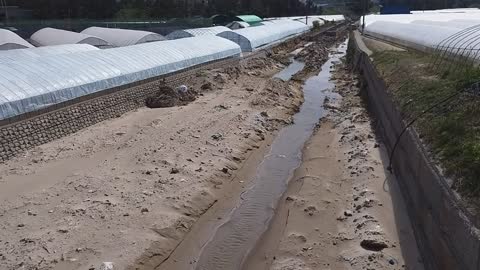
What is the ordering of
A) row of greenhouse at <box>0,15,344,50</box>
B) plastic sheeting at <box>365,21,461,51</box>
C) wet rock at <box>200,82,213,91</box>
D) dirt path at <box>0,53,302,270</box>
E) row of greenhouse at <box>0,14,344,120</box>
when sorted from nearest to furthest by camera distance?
dirt path at <box>0,53,302,270</box> < row of greenhouse at <box>0,14,344,120</box> < plastic sheeting at <box>365,21,461,51</box> < wet rock at <box>200,82,213,91</box> < row of greenhouse at <box>0,15,344,50</box>

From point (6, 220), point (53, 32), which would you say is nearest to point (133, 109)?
point (6, 220)

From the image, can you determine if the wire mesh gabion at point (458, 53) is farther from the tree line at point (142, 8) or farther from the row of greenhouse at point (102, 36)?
the tree line at point (142, 8)

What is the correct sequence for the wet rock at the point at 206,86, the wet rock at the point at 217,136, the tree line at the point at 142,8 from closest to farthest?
the wet rock at the point at 217,136 < the wet rock at the point at 206,86 < the tree line at the point at 142,8

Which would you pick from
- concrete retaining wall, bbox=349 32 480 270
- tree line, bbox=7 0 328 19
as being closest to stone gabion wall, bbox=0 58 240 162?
concrete retaining wall, bbox=349 32 480 270

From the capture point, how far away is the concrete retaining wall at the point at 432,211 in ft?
26.7

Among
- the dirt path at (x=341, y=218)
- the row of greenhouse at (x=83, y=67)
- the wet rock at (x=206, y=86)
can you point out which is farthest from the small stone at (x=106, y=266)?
the wet rock at (x=206, y=86)

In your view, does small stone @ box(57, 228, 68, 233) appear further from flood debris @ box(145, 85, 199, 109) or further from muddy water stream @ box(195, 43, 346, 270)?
flood debris @ box(145, 85, 199, 109)

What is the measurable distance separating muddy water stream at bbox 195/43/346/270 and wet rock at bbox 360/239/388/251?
287cm

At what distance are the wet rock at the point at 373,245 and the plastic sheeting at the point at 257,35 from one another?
34.9 metres

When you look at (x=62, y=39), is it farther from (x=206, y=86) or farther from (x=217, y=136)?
(x=217, y=136)

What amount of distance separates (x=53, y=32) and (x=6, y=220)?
143 ft

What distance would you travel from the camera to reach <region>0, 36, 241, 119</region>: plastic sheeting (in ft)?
56.8

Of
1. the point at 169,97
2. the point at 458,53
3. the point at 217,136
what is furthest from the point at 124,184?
the point at 458,53

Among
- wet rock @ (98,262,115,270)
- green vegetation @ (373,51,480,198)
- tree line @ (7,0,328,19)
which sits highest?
tree line @ (7,0,328,19)
